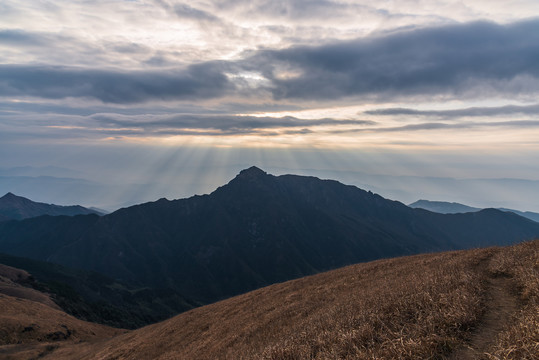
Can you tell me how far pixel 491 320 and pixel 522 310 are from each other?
45.1 inches

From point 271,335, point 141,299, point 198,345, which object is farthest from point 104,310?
point 271,335

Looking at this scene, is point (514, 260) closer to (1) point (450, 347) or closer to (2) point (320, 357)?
(1) point (450, 347)

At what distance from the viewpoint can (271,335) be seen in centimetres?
1653

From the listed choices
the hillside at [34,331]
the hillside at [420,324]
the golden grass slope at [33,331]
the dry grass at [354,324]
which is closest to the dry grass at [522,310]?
the hillside at [420,324]

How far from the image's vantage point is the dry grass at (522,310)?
7438 millimetres

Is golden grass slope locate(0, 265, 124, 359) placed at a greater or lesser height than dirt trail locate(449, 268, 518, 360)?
lesser

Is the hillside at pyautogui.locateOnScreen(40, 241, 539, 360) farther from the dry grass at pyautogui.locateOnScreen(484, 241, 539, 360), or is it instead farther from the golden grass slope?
the golden grass slope

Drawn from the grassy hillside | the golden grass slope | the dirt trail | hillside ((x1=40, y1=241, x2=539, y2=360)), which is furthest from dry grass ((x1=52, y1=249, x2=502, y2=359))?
the golden grass slope

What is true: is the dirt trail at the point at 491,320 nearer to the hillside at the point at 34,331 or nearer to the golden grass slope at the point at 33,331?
the hillside at the point at 34,331

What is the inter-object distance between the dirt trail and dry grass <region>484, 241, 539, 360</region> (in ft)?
0.87

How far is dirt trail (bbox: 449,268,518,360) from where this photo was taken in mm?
8500

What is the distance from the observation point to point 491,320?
1011 cm

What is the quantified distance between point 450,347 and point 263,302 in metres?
20.2

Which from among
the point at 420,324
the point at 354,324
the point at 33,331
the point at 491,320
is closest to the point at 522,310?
the point at 491,320
